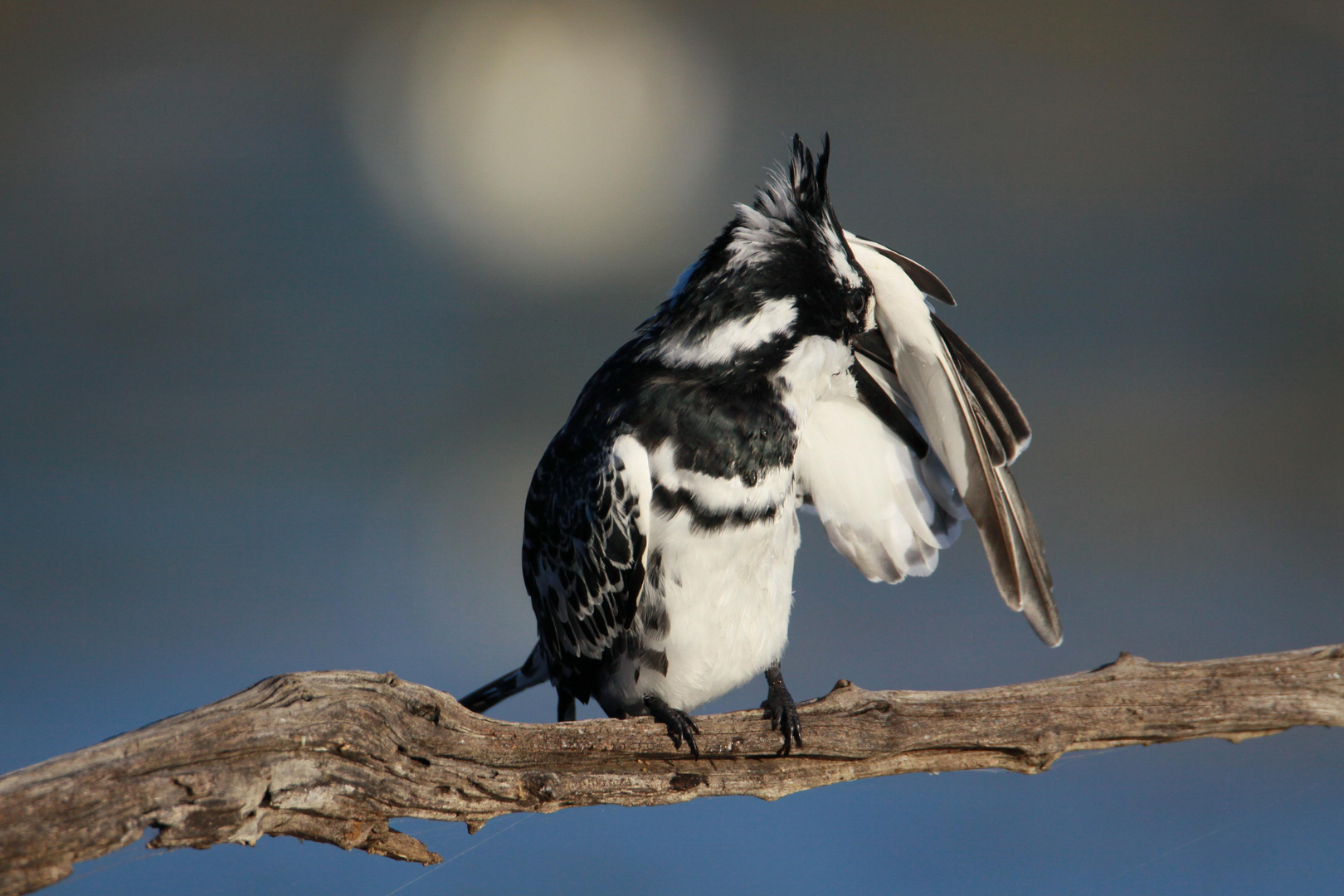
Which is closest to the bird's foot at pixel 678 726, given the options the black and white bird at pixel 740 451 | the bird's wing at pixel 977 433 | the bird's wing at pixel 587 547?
the black and white bird at pixel 740 451

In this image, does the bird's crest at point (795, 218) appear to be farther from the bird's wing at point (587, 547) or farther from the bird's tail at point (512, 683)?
the bird's tail at point (512, 683)

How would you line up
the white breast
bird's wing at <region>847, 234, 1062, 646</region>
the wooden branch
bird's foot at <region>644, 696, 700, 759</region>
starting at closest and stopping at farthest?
the wooden branch, bird's foot at <region>644, 696, 700, 759</region>, the white breast, bird's wing at <region>847, 234, 1062, 646</region>

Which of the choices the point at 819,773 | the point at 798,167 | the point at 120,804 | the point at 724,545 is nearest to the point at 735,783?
the point at 819,773

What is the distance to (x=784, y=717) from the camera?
1220 millimetres

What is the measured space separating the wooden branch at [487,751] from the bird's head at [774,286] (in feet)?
1.59

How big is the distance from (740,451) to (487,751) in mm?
494

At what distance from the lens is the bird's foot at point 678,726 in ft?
3.92

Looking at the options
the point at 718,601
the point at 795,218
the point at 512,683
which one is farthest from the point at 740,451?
the point at 512,683

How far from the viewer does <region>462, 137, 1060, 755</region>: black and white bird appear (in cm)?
128

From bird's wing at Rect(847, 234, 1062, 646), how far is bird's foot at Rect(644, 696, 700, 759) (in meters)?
0.56

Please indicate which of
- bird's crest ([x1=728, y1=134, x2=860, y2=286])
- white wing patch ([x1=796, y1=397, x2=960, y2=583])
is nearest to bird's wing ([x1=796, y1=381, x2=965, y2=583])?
white wing patch ([x1=796, y1=397, x2=960, y2=583])

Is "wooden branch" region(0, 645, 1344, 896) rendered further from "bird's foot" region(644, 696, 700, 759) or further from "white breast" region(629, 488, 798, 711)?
"white breast" region(629, 488, 798, 711)

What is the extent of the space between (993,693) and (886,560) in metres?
0.40

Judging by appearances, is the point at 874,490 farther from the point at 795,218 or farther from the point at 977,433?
the point at 795,218
